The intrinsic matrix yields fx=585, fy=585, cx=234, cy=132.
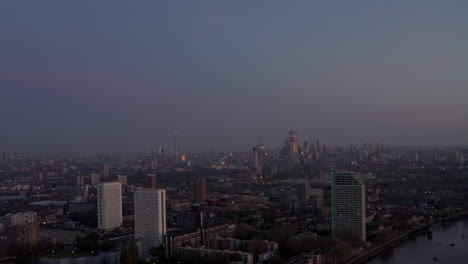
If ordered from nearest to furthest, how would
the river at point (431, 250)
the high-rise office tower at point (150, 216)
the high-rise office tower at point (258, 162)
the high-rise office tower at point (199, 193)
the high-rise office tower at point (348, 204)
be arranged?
the river at point (431, 250) < the high-rise office tower at point (150, 216) < the high-rise office tower at point (348, 204) < the high-rise office tower at point (199, 193) < the high-rise office tower at point (258, 162)

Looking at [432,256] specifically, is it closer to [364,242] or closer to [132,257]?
[364,242]

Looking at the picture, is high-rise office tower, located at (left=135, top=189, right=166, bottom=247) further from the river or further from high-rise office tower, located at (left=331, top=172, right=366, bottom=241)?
the river

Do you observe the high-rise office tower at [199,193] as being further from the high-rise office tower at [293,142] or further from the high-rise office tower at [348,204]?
the high-rise office tower at [293,142]

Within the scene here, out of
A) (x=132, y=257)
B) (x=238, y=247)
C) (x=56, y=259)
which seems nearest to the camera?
(x=132, y=257)

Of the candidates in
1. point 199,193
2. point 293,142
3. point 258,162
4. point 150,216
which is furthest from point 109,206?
point 293,142

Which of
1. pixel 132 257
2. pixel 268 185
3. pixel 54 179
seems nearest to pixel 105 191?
pixel 132 257

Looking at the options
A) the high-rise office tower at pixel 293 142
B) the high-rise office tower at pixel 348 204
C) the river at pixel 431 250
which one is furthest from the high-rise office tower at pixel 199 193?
the high-rise office tower at pixel 293 142
